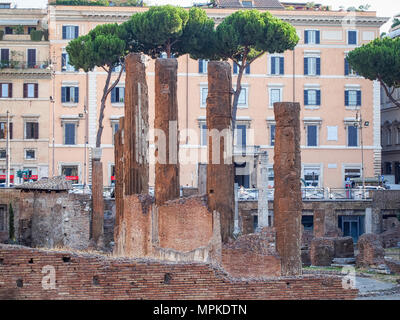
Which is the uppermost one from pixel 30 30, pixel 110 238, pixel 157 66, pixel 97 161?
pixel 30 30

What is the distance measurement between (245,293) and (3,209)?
17572 millimetres

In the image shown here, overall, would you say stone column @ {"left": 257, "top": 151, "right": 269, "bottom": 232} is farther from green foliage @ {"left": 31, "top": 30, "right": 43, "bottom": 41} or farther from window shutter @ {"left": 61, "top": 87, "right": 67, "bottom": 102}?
green foliage @ {"left": 31, "top": 30, "right": 43, "bottom": 41}

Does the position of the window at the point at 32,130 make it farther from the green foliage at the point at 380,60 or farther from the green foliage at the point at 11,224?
the green foliage at the point at 11,224

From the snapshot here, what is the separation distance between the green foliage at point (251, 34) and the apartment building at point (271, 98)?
6518mm

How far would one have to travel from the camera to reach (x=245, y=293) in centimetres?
1214

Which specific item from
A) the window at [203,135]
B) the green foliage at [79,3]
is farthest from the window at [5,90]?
the window at [203,135]

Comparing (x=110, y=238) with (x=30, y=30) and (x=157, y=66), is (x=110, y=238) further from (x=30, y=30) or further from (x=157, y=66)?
(x=30, y=30)

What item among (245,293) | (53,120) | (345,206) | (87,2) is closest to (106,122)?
(53,120)

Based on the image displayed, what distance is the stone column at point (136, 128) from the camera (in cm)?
1959

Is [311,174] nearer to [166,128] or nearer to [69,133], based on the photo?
[69,133]

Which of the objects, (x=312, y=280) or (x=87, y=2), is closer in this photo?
(x=312, y=280)

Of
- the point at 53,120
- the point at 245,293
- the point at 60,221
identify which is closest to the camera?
the point at 245,293

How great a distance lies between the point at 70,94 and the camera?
146 feet

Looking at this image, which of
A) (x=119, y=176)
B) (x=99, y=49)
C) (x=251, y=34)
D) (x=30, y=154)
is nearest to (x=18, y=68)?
(x=30, y=154)
